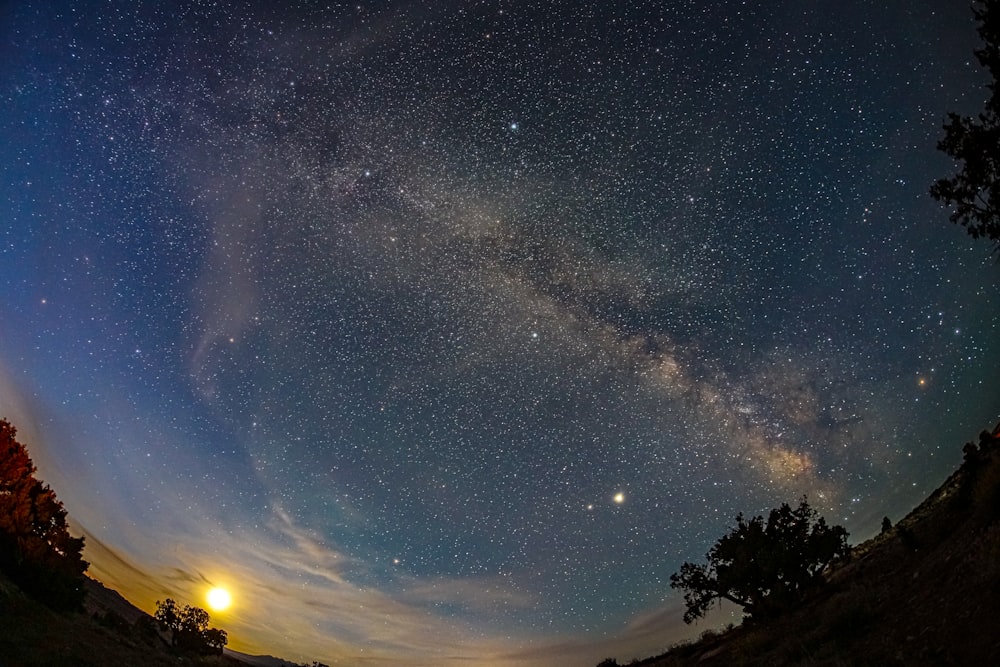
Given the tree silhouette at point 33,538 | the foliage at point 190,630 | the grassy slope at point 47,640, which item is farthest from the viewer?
the foliage at point 190,630

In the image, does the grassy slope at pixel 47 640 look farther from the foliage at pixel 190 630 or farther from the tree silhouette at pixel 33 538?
the foliage at pixel 190 630

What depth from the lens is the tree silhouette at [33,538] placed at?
22.0m

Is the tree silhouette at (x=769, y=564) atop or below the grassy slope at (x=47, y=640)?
atop

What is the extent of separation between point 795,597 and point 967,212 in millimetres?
17104

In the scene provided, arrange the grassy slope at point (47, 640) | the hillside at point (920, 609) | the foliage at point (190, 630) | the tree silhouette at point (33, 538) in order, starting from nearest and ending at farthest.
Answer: the hillside at point (920, 609), the grassy slope at point (47, 640), the tree silhouette at point (33, 538), the foliage at point (190, 630)

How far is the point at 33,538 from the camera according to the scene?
23391 millimetres

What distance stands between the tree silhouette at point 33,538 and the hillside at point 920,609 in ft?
93.8

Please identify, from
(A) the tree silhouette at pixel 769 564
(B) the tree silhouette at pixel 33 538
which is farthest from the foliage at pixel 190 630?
(A) the tree silhouette at pixel 769 564

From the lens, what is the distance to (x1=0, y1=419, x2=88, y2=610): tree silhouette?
22.0 metres

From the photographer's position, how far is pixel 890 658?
27.4ft

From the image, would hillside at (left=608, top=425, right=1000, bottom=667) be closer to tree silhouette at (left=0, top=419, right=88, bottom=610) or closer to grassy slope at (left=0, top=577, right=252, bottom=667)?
grassy slope at (left=0, top=577, right=252, bottom=667)

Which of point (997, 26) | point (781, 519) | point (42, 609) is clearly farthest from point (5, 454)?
point (997, 26)

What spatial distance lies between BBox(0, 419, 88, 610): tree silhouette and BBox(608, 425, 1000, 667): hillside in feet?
93.8

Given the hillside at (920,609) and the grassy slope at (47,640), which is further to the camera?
the grassy slope at (47,640)
